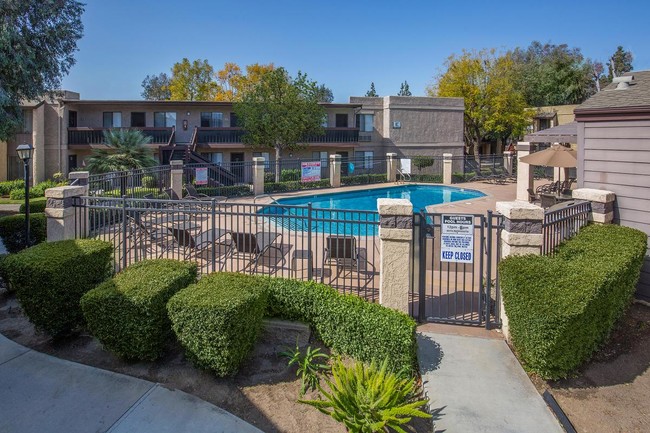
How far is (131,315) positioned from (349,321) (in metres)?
2.87

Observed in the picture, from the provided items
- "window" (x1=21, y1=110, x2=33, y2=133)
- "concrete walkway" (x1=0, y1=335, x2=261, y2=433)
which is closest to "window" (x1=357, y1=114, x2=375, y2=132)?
"window" (x1=21, y1=110, x2=33, y2=133)

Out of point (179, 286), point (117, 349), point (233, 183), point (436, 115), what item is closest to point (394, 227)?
point (179, 286)

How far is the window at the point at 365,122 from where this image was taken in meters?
36.6

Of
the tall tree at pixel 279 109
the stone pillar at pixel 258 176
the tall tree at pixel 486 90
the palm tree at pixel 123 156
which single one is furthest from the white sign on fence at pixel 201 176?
the tall tree at pixel 486 90

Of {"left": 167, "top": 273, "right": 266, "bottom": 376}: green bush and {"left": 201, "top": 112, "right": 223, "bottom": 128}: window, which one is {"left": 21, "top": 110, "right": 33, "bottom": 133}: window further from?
{"left": 167, "top": 273, "right": 266, "bottom": 376}: green bush

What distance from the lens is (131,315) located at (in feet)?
19.5

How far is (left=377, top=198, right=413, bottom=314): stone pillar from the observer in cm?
693

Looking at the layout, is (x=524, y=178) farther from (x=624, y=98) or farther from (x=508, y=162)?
(x=508, y=162)

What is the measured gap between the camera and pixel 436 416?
511cm

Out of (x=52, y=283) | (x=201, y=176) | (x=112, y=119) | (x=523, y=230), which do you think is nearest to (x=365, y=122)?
(x=201, y=176)

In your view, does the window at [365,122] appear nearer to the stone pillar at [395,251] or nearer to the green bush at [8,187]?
the green bush at [8,187]

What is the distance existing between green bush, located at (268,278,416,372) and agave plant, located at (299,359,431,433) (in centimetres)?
42

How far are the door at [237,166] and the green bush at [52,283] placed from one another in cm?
1925

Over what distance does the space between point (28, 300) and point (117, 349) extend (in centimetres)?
165
